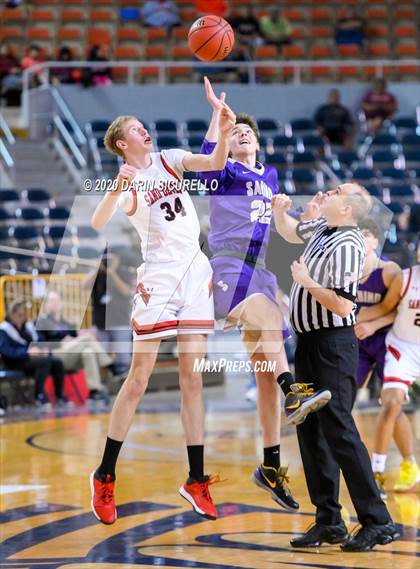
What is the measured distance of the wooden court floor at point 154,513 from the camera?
21.9ft

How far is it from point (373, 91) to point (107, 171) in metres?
5.78

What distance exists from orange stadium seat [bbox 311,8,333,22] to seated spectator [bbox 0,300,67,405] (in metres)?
12.4

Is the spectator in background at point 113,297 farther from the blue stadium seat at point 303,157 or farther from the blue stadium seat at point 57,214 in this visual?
the blue stadium seat at point 303,157

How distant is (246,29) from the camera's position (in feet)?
72.3

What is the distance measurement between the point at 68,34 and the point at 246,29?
3.66 meters

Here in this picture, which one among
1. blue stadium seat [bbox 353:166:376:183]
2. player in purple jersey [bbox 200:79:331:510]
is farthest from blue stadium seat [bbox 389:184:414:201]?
player in purple jersey [bbox 200:79:331:510]

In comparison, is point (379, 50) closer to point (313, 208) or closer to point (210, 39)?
point (313, 208)

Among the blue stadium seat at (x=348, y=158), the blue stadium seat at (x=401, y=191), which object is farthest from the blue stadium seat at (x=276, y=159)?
the blue stadium seat at (x=401, y=191)

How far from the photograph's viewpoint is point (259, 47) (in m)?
22.9

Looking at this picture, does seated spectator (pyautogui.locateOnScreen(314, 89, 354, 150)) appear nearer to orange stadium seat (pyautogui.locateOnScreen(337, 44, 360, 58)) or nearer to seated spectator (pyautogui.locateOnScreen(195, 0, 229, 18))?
orange stadium seat (pyautogui.locateOnScreen(337, 44, 360, 58))

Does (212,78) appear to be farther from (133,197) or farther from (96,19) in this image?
(133,197)

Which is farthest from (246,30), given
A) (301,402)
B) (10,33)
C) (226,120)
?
(301,402)

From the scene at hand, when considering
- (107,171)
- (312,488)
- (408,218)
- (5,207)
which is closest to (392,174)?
(408,218)

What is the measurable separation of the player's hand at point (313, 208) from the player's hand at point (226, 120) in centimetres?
93
